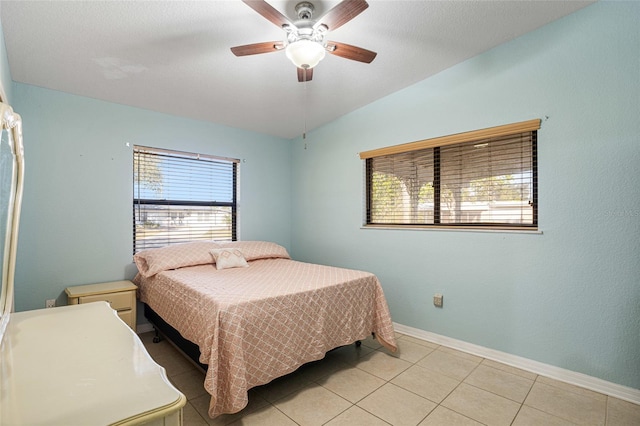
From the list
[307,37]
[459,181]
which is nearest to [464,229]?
[459,181]

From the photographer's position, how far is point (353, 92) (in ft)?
10.1

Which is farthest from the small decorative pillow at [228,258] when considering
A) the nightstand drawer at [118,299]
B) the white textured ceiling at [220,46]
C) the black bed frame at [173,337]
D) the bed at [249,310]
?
the white textured ceiling at [220,46]

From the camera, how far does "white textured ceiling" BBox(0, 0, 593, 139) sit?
191 cm

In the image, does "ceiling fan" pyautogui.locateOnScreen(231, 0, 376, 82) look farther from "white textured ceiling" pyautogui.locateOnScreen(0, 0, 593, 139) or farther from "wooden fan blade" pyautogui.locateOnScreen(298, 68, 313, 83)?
"wooden fan blade" pyautogui.locateOnScreen(298, 68, 313, 83)

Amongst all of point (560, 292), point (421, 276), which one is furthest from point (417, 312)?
point (560, 292)

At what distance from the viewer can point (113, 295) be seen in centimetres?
277

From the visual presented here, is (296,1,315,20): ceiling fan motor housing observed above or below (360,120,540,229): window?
above

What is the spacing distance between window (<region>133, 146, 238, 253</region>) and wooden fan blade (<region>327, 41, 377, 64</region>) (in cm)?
235

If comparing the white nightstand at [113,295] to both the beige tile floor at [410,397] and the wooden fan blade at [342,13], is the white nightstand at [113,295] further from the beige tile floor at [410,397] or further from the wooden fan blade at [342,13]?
the wooden fan blade at [342,13]

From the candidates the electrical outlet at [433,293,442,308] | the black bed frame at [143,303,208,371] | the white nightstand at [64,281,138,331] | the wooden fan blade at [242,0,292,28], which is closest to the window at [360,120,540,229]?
the electrical outlet at [433,293,442,308]

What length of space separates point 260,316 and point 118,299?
5.68ft

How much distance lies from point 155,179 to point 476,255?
10.9 ft

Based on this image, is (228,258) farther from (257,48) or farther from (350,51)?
(350,51)

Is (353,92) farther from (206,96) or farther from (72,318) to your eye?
(72,318)
